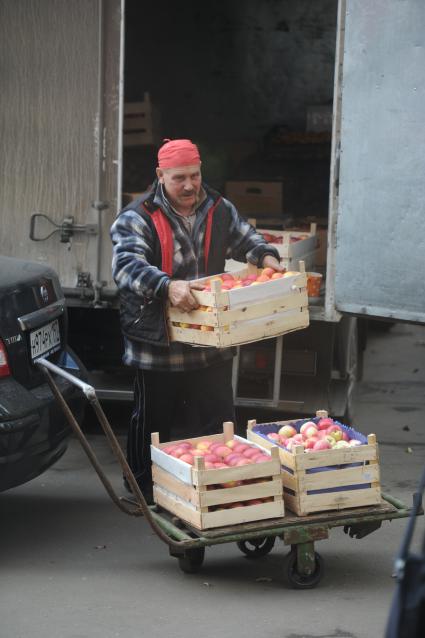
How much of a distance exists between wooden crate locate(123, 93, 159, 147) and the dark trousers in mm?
5184

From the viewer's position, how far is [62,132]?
7.93m

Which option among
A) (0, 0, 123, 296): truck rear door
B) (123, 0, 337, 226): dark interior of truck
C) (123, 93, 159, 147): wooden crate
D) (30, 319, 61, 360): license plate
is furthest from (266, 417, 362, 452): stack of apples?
(123, 0, 337, 226): dark interior of truck

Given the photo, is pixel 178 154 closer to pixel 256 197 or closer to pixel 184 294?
pixel 184 294

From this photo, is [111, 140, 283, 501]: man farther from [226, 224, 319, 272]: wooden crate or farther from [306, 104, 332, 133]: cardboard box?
[306, 104, 332, 133]: cardboard box

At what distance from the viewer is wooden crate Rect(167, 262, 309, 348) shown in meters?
5.58

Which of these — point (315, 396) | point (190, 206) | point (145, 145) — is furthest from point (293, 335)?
point (145, 145)

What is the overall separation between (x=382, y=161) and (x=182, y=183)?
168 cm

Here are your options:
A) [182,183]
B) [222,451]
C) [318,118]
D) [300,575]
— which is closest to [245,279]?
[182,183]

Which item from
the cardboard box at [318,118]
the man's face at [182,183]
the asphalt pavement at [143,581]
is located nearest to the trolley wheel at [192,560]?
the asphalt pavement at [143,581]

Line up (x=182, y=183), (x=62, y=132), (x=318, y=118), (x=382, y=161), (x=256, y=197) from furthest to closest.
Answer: (x=318, y=118)
(x=256, y=197)
(x=62, y=132)
(x=382, y=161)
(x=182, y=183)

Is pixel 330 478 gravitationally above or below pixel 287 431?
below

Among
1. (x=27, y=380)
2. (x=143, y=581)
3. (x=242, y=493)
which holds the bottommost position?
(x=143, y=581)

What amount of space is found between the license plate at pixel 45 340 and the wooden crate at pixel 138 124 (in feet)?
16.7

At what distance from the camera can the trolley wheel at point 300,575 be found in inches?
217
